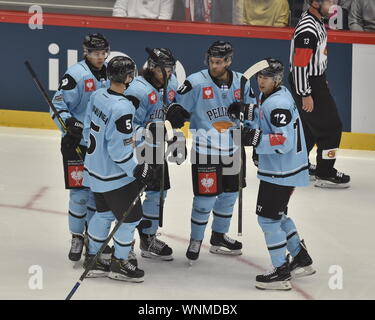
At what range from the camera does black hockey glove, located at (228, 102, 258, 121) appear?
6.49 m

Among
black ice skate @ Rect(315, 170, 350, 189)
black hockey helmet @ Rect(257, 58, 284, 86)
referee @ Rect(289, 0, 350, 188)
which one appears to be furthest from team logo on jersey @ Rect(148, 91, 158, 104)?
black ice skate @ Rect(315, 170, 350, 189)

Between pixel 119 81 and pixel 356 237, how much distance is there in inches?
87.0

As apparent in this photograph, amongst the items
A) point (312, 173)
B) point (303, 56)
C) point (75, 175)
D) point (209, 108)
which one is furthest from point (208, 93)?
point (312, 173)

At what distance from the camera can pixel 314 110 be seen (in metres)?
8.55

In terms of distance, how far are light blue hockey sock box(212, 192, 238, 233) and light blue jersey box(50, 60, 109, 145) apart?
3.10 feet

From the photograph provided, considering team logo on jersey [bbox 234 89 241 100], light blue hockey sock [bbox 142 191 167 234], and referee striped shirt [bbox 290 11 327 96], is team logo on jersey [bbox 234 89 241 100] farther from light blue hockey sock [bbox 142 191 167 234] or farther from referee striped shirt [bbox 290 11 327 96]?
referee striped shirt [bbox 290 11 327 96]

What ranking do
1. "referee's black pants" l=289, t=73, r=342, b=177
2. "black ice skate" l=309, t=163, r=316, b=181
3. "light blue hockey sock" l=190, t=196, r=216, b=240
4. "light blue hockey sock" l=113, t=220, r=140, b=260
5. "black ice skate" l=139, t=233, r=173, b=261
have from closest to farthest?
"light blue hockey sock" l=113, t=220, r=140, b=260 < "light blue hockey sock" l=190, t=196, r=216, b=240 < "black ice skate" l=139, t=233, r=173, b=261 < "referee's black pants" l=289, t=73, r=342, b=177 < "black ice skate" l=309, t=163, r=316, b=181

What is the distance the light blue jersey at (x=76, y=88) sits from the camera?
6527 mm

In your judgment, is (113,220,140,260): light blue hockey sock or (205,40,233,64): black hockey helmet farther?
(205,40,233,64): black hockey helmet

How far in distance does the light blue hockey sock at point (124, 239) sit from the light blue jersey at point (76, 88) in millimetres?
705

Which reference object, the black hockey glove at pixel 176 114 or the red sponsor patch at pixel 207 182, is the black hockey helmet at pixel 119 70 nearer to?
the black hockey glove at pixel 176 114

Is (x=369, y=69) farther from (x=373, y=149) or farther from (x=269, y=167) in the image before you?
(x=269, y=167)
